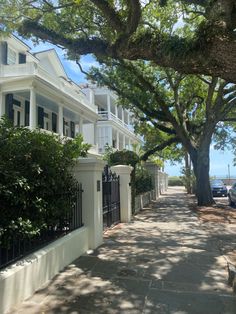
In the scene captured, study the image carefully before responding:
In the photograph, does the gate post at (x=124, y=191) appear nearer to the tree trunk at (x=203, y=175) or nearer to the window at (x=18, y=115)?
the tree trunk at (x=203, y=175)

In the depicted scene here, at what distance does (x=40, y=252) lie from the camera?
5039 millimetres

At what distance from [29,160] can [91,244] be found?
312cm

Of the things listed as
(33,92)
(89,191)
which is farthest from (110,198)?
(33,92)

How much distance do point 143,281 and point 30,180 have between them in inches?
98.2

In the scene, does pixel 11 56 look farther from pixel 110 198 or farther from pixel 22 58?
pixel 110 198

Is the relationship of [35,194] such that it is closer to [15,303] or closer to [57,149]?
[57,149]

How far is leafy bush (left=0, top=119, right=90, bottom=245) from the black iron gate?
3.57m

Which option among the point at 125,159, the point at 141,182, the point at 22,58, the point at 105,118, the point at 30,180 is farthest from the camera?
the point at 105,118

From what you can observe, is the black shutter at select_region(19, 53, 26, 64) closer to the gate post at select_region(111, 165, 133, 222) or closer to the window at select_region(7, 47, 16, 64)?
the window at select_region(7, 47, 16, 64)

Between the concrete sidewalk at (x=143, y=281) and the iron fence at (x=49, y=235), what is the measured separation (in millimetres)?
632

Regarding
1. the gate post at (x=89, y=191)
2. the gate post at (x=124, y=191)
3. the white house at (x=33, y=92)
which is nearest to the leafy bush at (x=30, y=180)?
the gate post at (x=89, y=191)

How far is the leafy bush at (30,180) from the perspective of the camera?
4406 mm

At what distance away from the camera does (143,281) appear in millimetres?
5164

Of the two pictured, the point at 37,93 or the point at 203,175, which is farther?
the point at 37,93
